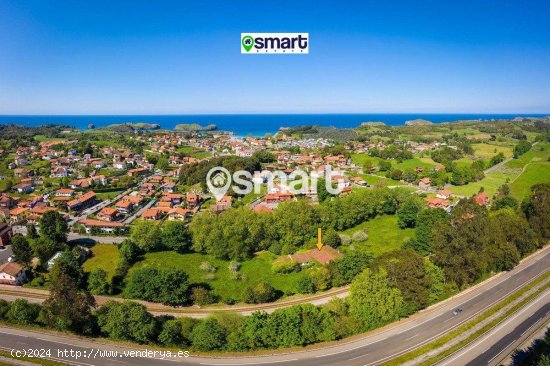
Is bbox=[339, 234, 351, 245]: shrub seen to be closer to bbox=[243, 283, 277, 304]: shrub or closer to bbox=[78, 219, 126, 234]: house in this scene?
bbox=[243, 283, 277, 304]: shrub

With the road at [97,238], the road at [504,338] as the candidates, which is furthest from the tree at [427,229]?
the road at [97,238]

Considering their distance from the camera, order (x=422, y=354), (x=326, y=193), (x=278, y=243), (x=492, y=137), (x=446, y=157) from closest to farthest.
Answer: (x=422, y=354), (x=278, y=243), (x=326, y=193), (x=446, y=157), (x=492, y=137)

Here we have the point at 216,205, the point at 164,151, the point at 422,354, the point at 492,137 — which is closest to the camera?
the point at 422,354

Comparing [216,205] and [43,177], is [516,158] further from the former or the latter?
[43,177]

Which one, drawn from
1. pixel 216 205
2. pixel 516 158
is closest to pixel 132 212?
pixel 216 205

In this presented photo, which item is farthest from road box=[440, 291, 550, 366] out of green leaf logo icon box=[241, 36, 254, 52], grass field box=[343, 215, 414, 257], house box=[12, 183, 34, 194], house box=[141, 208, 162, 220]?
house box=[12, 183, 34, 194]

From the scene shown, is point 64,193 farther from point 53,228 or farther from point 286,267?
point 286,267

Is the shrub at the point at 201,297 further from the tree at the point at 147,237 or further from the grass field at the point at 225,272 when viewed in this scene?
the tree at the point at 147,237
